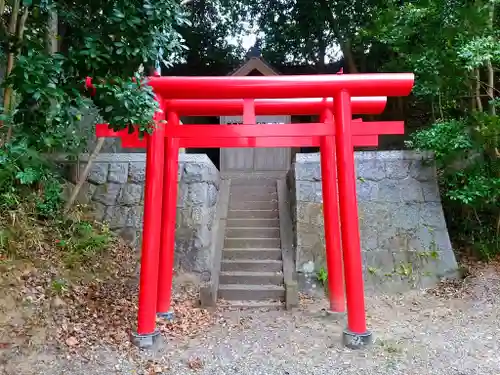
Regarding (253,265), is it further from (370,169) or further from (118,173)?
(118,173)

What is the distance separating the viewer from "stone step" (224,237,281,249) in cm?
658

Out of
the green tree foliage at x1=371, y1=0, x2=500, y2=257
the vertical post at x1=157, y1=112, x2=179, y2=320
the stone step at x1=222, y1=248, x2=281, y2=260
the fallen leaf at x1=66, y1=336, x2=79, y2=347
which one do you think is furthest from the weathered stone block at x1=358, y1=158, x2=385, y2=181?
the fallen leaf at x1=66, y1=336, x2=79, y2=347

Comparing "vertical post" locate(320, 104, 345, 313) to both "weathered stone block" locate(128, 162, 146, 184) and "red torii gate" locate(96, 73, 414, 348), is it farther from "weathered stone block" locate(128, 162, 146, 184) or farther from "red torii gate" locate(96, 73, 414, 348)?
"weathered stone block" locate(128, 162, 146, 184)

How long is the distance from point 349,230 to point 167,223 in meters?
2.13

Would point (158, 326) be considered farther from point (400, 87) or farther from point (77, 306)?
point (400, 87)

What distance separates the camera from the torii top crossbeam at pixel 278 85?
4.05m

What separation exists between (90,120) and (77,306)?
399 cm

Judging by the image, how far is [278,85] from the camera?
408 cm

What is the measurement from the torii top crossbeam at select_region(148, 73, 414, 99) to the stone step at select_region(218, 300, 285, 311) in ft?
9.32

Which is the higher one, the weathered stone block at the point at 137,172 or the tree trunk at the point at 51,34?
the tree trunk at the point at 51,34

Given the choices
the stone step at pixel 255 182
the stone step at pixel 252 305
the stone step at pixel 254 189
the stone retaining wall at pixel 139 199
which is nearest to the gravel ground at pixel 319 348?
the stone step at pixel 252 305

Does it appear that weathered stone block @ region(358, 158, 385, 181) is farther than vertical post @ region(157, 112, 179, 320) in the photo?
Yes

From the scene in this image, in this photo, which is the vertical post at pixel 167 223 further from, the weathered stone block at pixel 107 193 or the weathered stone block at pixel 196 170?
the weathered stone block at pixel 107 193

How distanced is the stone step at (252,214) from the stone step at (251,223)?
16cm
